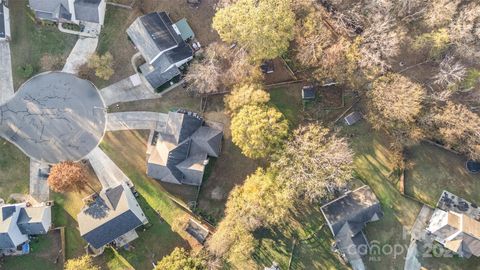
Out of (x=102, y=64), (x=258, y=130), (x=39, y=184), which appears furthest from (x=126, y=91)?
(x=258, y=130)

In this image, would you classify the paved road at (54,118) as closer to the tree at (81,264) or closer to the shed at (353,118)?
the tree at (81,264)

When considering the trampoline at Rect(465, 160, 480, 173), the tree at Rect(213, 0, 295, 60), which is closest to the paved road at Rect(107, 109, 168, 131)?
the tree at Rect(213, 0, 295, 60)

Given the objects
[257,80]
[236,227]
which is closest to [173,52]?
[257,80]

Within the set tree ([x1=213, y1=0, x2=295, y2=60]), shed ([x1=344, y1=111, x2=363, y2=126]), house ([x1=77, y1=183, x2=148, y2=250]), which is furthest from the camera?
shed ([x1=344, y1=111, x2=363, y2=126])

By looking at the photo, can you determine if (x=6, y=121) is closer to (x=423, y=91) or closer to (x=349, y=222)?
(x=349, y=222)

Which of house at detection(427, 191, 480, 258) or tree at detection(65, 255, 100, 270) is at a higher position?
tree at detection(65, 255, 100, 270)

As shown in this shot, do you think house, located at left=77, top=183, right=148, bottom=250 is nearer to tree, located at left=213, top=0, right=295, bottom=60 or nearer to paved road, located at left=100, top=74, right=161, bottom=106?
paved road, located at left=100, top=74, right=161, bottom=106

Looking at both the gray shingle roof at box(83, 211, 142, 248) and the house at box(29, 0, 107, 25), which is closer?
the gray shingle roof at box(83, 211, 142, 248)

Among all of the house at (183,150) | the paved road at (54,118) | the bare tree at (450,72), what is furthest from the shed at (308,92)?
the paved road at (54,118)
